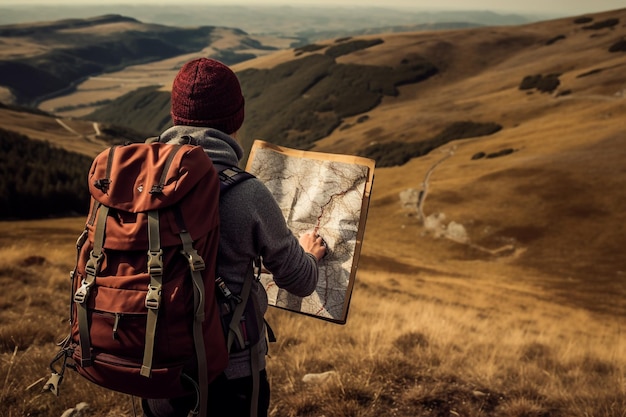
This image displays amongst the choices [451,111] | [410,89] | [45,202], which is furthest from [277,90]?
[45,202]

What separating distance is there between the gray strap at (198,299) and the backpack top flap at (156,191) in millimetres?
50

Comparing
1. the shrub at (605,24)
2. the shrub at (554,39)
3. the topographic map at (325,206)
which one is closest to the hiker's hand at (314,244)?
the topographic map at (325,206)

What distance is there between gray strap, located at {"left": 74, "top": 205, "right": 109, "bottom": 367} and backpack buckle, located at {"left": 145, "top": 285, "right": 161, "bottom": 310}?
34 cm

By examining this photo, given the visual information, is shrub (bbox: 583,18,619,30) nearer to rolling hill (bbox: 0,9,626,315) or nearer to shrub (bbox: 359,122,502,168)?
rolling hill (bbox: 0,9,626,315)

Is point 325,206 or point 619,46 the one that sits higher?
point 619,46

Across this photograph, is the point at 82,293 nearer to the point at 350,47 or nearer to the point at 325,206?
the point at 325,206

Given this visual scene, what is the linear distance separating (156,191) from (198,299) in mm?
552

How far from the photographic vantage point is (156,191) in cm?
218

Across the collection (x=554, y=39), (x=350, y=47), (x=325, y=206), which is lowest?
(x=325, y=206)

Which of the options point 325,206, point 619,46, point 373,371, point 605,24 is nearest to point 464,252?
point 373,371

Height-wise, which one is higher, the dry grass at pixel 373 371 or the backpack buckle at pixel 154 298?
the backpack buckle at pixel 154 298

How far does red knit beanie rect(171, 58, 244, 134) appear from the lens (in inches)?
97.7

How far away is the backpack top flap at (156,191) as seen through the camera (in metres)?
2.20

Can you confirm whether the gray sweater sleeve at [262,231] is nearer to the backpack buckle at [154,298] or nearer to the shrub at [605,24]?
the backpack buckle at [154,298]
